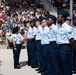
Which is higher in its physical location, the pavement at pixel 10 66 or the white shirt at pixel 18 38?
the white shirt at pixel 18 38

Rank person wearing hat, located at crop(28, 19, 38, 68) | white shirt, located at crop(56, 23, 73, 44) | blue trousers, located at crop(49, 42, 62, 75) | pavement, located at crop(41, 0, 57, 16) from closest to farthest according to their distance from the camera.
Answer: white shirt, located at crop(56, 23, 73, 44) < blue trousers, located at crop(49, 42, 62, 75) < person wearing hat, located at crop(28, 19, 38, 68) < pavement, located at crop(41, 0, 57, 16)

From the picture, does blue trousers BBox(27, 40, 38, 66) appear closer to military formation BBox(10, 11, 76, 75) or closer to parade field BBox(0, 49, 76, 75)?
military formation BBox(10, 11, 76, 75)

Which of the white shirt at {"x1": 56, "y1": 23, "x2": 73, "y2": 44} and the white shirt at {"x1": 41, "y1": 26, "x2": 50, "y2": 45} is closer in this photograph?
the white shirt at {"x1": 56, "y1": 23, "x2": 73, "y2": 44}

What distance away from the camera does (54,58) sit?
411 inches

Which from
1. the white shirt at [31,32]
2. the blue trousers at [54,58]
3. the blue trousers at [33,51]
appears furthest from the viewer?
the blue trousers at [33,51]

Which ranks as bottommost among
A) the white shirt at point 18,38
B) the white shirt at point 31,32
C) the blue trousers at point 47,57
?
the blue trousers at point 47,57

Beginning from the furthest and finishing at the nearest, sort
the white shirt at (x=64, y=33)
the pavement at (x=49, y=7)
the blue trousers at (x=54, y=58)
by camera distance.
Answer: the pavement at (x=49, y=7) → the blue trousers at (x=54, y=58) → the white shirt at (x=64, y=33)

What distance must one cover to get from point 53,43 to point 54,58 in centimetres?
56

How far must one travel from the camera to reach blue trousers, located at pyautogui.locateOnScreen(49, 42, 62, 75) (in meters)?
10.4

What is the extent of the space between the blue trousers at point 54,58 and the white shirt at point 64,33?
0.75m

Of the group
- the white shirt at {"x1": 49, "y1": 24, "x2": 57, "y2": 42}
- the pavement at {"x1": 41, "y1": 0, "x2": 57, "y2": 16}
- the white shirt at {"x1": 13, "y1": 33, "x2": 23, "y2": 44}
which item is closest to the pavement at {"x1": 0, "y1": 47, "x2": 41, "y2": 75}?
the white shirt at {"x1": 13, "y1": 33, "x2": 23, "y2": 44}

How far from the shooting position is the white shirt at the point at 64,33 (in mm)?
9491

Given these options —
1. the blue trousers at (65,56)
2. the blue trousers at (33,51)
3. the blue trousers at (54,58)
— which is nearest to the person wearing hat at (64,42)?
the blue trousers at (65,56)

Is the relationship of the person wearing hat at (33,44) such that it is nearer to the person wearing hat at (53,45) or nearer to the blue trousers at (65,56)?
the person wearing hat at (53,45)
